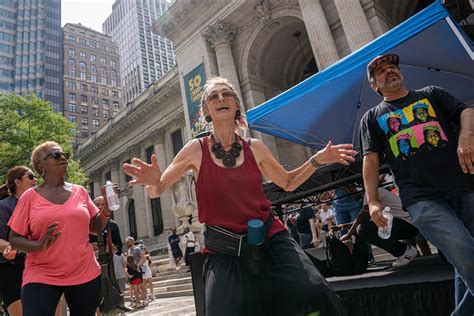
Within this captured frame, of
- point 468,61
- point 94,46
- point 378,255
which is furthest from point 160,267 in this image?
point 94,46

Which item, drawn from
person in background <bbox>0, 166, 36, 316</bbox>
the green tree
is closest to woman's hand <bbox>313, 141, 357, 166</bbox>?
person in background <bbox>0, 166, 36, 316</bbox>

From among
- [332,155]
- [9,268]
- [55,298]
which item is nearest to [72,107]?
[9,268]

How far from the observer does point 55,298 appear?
245 centimetres

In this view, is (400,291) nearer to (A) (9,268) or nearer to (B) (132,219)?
(A) (9,268)

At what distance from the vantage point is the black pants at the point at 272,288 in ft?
5.38

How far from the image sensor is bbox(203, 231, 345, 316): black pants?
164 cm

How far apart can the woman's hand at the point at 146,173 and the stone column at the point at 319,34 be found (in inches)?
549

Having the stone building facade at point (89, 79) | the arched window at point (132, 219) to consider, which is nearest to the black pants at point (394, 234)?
the arched window at point (132, 219)

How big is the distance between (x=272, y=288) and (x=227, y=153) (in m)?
0.88

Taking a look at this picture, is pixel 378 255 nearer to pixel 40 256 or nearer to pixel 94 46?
pixel 40 256

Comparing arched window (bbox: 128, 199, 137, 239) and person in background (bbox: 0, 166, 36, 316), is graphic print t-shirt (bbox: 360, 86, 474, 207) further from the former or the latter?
arched window (bbox: 128, 199, 137, 239)

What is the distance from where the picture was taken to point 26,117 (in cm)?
2283

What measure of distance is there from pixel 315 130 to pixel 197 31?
16.1m

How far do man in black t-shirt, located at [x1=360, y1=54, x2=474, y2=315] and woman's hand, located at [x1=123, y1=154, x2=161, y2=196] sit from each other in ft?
5.13
